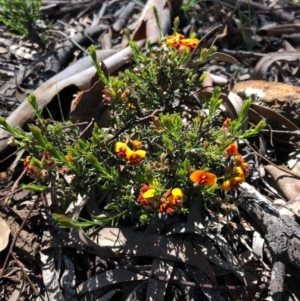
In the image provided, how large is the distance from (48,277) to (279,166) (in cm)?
166

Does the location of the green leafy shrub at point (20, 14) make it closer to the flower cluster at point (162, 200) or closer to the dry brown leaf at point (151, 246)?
the dry brown leaf at point (151, 246)

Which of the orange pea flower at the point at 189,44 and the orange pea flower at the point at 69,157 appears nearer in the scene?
the orange pea flower at the point at 69,157

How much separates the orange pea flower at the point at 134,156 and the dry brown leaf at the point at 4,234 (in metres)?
1.01

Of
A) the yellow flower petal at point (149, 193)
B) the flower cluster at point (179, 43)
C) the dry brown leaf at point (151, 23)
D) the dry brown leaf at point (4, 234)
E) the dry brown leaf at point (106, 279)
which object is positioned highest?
the flower cluster at point (179, 43)

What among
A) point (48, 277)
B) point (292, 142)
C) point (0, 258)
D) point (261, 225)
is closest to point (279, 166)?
point (292, 142)

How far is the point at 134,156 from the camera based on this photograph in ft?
8.36

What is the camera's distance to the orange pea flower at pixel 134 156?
2549mm

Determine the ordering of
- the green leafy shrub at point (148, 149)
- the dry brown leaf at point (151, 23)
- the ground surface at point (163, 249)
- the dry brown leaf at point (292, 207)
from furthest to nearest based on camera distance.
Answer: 1. the dry brown leaf at point (151, 23)
2. the dry brown leaf at point (292, 207)
3. the ground surface at point (163, 249)
4. the green leafy shrub at point (148, 149)

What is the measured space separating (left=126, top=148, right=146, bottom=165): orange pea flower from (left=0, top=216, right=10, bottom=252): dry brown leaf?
1007 mm

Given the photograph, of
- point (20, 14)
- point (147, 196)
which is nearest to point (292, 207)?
point (147, 196)

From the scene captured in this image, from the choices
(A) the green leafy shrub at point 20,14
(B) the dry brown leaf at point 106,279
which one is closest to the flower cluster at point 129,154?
(B) the dry brown leaf at point 106,279

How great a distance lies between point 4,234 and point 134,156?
107 cm

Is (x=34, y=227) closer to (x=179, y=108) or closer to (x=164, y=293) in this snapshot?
(x=164, y=293)

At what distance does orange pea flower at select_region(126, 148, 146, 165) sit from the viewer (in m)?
2.55
